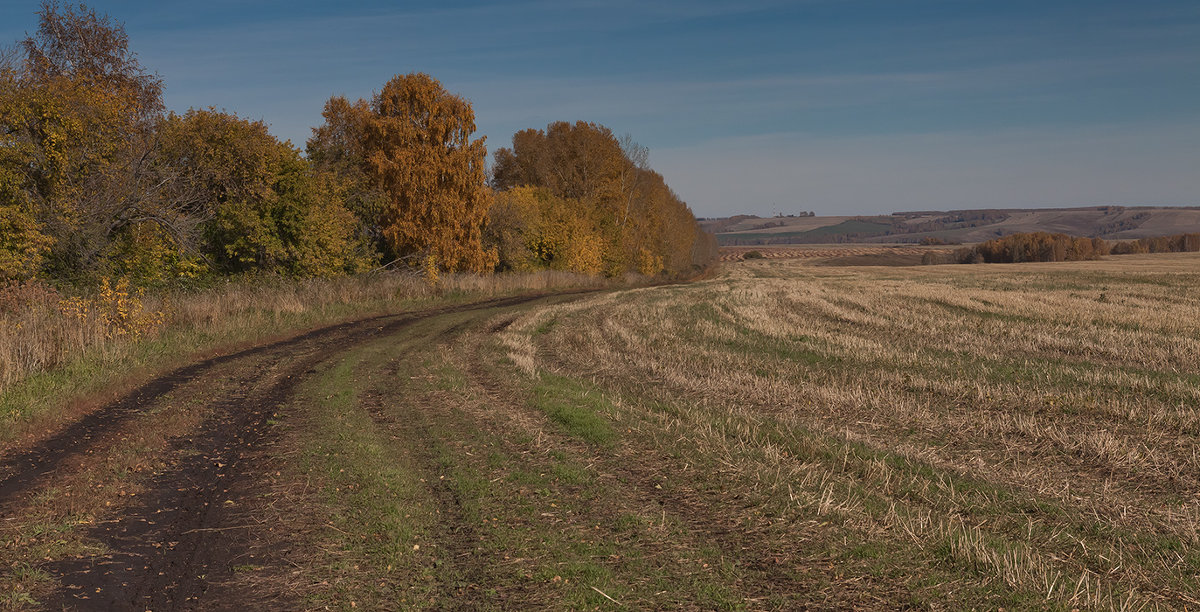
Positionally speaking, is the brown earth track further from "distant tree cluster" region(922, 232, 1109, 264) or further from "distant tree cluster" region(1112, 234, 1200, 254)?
"distant tree cluster" region(1112, 234, 1200, 254)

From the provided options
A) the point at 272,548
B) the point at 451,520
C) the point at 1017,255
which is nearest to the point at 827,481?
the point at 451,520

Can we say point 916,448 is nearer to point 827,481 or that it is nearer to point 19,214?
point 827,481

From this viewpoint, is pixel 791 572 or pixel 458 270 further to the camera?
pixel 458 270

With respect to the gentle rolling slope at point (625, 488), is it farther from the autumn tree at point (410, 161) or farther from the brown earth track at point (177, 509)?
the autumn tree at point (410, 161)

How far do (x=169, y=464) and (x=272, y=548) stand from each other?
3459 millimetres

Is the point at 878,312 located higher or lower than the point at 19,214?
lower

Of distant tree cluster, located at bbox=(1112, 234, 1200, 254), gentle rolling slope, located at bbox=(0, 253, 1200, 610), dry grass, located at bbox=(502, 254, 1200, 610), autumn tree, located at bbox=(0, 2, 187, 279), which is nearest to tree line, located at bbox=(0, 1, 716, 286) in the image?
autumn tree, located at bbox=(0, 2, 187, 279)

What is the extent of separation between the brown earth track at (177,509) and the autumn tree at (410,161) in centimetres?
2464

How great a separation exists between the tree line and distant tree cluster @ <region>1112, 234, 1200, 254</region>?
135 meters

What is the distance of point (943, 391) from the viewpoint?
1293 cm

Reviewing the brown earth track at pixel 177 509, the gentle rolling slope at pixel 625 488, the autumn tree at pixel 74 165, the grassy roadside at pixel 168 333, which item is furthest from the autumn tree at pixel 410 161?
the brown earth track at pixel 177 509

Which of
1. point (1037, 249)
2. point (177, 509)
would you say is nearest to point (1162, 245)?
point (1037, 249)

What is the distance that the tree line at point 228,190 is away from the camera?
61.4 ft

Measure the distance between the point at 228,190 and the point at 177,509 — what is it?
22.3 m
